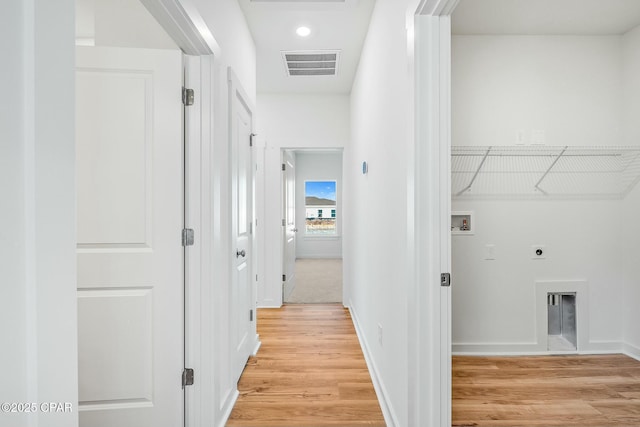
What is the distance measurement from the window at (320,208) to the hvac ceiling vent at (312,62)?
492 centimetres

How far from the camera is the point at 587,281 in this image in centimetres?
279

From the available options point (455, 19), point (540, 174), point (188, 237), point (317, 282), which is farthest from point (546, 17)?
point (317, 282)

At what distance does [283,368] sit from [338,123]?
2.92 m

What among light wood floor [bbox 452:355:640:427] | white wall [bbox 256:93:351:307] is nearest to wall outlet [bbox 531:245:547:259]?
light wood floor [bbox 452:355:640:427]

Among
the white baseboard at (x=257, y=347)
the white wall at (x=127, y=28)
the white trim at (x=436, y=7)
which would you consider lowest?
the white baseboard at (x=257, y=347)

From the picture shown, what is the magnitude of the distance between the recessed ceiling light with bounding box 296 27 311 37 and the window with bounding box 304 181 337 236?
5696 mm

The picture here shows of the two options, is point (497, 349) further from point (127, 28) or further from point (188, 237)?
point (127, 28)

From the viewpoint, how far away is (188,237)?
1.66 metres

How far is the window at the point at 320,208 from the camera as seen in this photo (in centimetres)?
848

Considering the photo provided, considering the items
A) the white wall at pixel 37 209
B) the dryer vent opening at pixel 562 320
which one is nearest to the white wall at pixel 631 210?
the dryer vent opening at pixel 562 320

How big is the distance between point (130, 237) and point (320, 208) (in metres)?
7.00

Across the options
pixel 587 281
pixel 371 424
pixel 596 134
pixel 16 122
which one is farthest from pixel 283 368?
pixel 596 134

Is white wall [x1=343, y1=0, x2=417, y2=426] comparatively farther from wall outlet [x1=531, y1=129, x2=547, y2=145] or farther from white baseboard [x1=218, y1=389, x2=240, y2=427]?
wall outlet [x1=531, y1=129, x2=547, y2=145]

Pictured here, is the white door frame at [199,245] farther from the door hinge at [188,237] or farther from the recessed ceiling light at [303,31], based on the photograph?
the recessed ceiling light at [303,31]
